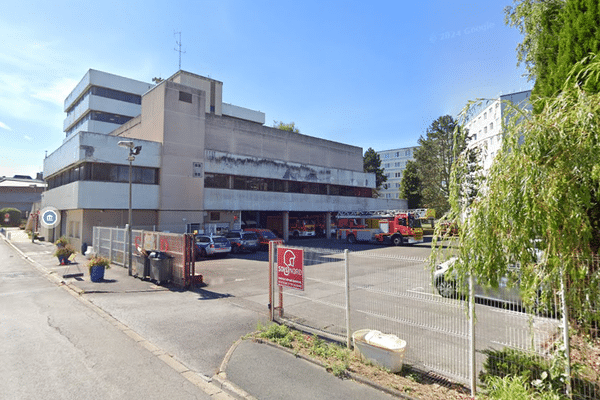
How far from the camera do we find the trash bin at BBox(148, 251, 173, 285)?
44.8ft

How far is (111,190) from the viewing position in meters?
25.8

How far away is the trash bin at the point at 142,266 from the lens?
47.8 ft

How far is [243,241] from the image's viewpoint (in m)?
25.5

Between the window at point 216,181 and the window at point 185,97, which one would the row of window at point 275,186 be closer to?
the window at point 216,181

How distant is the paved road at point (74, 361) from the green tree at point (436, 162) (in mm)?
41187

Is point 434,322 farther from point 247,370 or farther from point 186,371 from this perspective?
point 186,371

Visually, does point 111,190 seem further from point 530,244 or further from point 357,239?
point 530,244

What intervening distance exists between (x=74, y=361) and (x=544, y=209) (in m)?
8.17

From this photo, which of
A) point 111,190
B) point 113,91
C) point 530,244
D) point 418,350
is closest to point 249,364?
point 418,350

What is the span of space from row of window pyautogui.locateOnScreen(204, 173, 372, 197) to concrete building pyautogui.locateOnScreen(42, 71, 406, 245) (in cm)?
11

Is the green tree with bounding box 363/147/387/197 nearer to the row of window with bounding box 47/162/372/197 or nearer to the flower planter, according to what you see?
the row of window with bounding box 47/162/372/197

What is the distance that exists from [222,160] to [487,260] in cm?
2975

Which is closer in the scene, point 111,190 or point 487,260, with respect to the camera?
point 487,260

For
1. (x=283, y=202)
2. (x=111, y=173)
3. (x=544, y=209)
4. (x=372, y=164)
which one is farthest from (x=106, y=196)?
(x=372, y=164)
